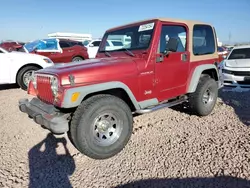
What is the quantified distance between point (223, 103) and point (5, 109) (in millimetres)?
5472

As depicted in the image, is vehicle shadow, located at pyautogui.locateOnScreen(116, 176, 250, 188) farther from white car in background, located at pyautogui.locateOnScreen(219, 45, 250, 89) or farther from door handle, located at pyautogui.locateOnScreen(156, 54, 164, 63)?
white car in background, located at pyautogui.locateOnScreen(219, 45, 250, 89)

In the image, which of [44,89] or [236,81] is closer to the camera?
[44,89]

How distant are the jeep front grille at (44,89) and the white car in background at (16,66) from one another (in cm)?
375

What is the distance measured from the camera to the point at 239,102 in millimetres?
5270

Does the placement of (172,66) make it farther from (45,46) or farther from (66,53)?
(45,46)

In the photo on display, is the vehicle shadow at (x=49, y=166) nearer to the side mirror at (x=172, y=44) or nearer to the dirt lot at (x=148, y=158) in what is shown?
the dirt lot at (x=148, y=158)

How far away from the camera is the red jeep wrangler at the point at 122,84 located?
2791mm

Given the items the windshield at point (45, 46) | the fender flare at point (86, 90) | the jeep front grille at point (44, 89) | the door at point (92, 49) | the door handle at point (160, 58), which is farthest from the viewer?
the door at point (92, 49)

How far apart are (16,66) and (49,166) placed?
4.77m

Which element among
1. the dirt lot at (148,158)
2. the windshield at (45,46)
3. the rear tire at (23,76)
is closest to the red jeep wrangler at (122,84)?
the dirt lot at (148,158)

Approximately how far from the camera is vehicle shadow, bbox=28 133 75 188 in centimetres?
252

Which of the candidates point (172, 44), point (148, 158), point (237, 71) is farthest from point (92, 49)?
point (148, 158)

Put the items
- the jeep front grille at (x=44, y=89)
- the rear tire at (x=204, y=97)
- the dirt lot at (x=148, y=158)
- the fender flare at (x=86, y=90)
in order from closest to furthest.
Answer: the dirt lot at (x=148, y=158) < the fender flare at (x=86, y=90) < the jeep front grille at (x=44, y=89) < the rear tire at (x=204, y=97)

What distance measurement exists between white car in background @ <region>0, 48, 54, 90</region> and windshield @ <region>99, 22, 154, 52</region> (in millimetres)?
3510
